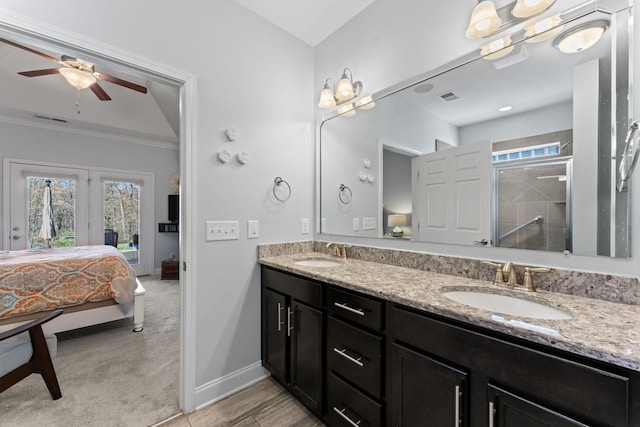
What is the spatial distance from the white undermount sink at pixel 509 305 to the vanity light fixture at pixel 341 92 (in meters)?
1.56

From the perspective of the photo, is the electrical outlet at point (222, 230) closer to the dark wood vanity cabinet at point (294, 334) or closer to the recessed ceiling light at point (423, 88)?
the dark wood vanity cabinet at point (294, 334)

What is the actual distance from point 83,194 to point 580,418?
6282 millimetres

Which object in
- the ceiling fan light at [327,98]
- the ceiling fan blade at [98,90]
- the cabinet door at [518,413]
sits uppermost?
the ceiling fan blade at [98,90]

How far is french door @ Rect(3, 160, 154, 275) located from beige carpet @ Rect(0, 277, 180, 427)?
8.43ft

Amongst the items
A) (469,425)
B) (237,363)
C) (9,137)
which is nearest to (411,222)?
(469,425)

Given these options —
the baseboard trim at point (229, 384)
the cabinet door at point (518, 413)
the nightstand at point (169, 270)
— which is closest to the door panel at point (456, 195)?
the cabinet door at point (518, 413)

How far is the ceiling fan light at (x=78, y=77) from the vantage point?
2.78m

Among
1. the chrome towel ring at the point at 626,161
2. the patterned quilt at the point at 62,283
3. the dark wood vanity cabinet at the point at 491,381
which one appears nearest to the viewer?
the dark wood vanity cabinet at the point at 491,381

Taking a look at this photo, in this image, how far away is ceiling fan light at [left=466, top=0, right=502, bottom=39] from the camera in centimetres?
128

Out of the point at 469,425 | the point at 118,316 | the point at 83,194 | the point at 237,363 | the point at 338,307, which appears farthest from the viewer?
the point at 83,194

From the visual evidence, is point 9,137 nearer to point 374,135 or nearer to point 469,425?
point 374,135

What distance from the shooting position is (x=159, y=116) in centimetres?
481

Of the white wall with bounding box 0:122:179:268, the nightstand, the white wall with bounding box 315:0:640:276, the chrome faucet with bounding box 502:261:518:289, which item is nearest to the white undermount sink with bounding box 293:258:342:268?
the white wall with bounding box 315:0:640:276

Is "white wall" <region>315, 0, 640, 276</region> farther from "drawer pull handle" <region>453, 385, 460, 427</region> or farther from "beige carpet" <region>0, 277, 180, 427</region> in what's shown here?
"beige carpet" <region>0, 277, 180, 427</region>
